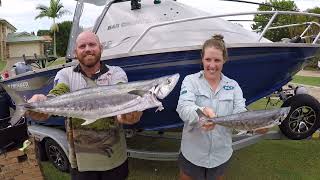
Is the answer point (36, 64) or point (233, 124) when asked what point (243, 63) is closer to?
point (233, 124)

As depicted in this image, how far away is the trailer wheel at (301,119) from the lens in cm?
604

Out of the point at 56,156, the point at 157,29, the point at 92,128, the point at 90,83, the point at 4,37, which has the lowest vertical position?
the point at 4,37

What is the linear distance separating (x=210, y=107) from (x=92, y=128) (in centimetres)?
95

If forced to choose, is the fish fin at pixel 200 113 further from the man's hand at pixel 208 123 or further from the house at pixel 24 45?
the house at pixel 24 45

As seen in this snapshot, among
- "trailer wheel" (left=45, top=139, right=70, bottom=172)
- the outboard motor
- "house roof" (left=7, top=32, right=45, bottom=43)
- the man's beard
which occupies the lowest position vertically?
"house roof" (left=7, top=32, right=45, bottom=43)

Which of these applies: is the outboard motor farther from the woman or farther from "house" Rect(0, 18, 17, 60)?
"house" Rect(0, 18, 17, 60)

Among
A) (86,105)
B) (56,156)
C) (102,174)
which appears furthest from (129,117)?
(56,156)

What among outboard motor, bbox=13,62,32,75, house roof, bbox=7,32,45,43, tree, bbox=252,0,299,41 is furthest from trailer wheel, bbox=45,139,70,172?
house roof, bbox=7,32,45,43

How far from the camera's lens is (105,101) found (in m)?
3.15

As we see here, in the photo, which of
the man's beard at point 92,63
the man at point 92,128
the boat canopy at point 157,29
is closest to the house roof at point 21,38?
the boat canopy at point 157,29

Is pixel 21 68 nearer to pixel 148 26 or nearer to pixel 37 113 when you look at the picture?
pixel 148 26

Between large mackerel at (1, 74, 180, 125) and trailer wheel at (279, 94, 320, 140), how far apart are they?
3322 mm

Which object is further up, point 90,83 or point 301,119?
point 90,83

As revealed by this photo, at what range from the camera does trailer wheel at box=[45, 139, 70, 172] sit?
6105 mm
